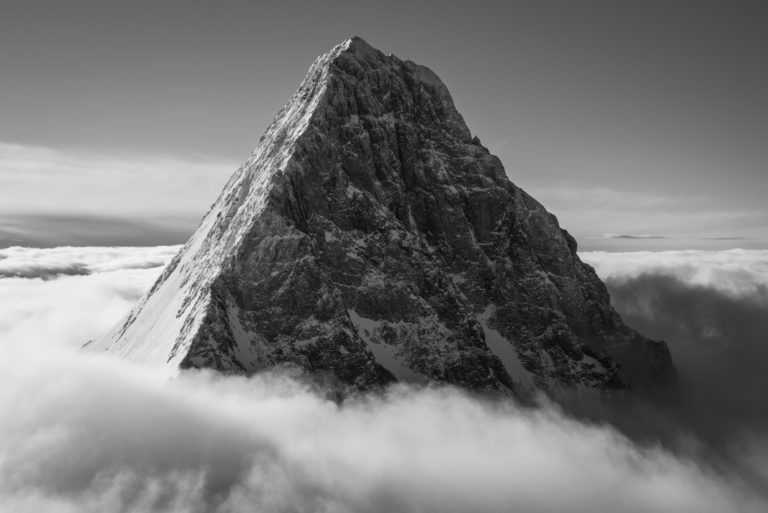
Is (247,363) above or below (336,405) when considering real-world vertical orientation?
above

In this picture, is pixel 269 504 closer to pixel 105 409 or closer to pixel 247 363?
pixel 247 363

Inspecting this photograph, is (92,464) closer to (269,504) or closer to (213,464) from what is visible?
(213,464)

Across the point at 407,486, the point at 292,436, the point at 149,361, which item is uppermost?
the point at 149,361

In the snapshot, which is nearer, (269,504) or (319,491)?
(269,504)

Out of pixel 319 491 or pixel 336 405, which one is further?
pixel 336 405

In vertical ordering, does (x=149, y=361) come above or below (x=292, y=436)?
above

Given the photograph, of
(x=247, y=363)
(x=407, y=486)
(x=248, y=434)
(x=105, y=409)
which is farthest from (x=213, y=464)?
(x=407, y=486)

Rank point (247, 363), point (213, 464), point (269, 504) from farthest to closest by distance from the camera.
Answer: point (247, 363)
point (213, 464)
point (269, 504)

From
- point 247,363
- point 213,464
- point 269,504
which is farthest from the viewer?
point 247,363

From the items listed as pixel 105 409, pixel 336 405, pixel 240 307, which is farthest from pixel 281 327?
pixel 105 409
